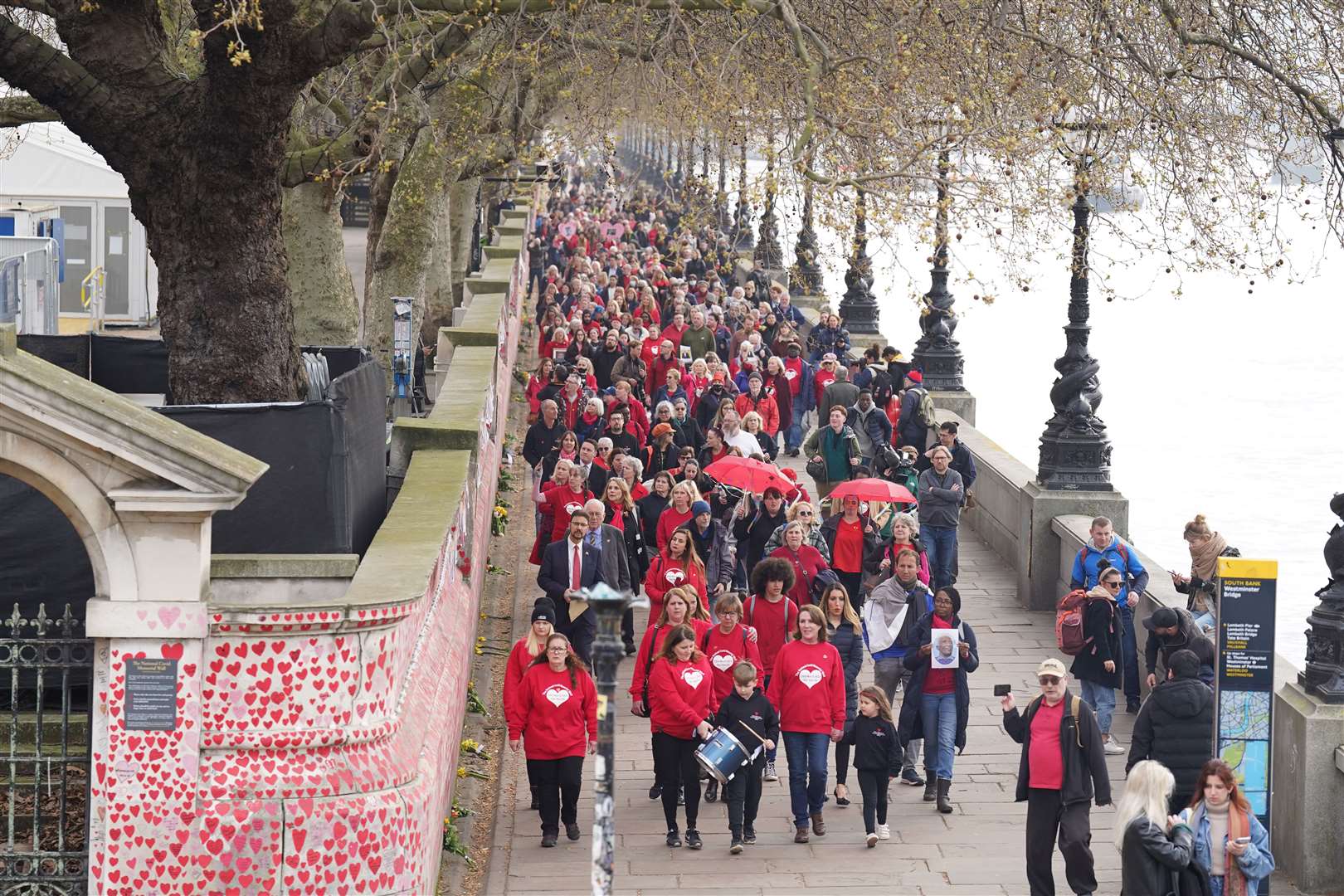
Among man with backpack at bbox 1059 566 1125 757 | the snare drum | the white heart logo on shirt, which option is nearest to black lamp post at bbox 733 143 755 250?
man with backpack at bbox 1059 566 1125 757

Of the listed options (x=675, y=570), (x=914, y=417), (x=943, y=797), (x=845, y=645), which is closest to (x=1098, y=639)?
(x=943, y=797)

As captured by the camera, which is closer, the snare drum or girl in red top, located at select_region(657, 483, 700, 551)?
the snare drum

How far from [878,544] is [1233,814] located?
618cm

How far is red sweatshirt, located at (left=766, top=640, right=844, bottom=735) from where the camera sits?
40.5 feet

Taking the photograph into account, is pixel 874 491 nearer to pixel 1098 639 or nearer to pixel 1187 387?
pixel 1098 639

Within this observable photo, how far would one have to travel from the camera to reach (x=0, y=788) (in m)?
10.2

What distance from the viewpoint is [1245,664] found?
11.6 metres

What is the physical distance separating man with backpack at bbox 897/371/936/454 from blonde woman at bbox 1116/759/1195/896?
11.4 meters

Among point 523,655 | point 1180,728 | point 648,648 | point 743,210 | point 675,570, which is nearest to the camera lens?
point 1180,728

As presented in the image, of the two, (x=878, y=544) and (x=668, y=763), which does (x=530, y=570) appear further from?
(x=668, y=763)

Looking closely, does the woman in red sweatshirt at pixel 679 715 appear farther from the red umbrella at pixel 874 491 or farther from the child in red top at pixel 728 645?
the red umbrella at pixel 874 491

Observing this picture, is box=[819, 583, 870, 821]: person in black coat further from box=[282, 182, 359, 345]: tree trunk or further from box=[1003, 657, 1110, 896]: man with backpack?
box=[282, 182, 359, 345]: tree trunk

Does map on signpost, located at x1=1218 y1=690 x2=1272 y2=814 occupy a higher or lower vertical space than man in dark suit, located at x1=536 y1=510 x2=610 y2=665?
lower

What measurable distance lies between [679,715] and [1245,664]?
3416 millimetres
